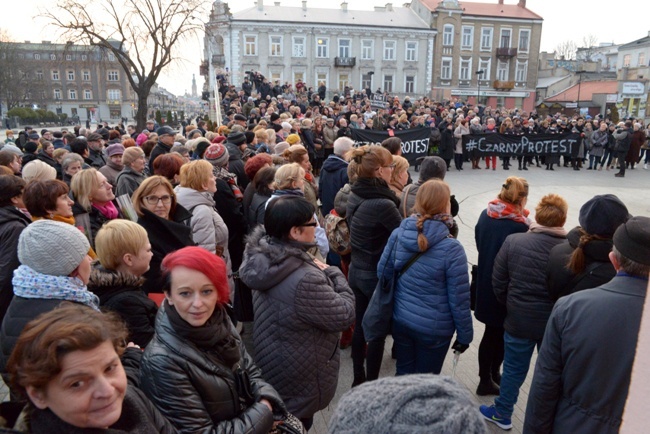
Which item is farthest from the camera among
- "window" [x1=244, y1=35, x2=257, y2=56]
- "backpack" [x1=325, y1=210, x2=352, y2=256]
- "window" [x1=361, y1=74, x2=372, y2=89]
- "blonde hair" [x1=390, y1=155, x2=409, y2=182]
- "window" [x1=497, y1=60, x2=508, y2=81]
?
"window" [x1=497, y1=60, x2=508, y2=81]

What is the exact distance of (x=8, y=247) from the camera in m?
3.47

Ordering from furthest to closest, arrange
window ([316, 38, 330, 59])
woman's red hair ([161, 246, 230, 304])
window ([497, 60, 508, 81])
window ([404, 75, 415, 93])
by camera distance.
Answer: window ([497, 60, 508, 81]), window ([404, 75, 415, 93]), window ([316, 38, 330, 59]), woman's red hair ([161, 246, 230, 304])

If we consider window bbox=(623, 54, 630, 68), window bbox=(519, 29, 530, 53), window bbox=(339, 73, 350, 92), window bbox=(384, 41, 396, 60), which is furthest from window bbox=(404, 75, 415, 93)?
window bbox=(623, 54, 630, 68)

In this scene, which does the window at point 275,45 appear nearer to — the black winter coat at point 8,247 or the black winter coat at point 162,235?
the black winter coat at point 8,247

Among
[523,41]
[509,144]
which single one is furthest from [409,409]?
[523,41]

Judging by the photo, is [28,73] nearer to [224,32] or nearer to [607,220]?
[224,32]

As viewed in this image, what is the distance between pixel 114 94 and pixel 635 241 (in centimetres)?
10408

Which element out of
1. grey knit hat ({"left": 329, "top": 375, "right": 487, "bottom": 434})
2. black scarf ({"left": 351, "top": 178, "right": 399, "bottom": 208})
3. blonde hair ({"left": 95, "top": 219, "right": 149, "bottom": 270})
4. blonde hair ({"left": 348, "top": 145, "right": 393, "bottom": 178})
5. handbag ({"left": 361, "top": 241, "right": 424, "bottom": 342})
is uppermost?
blonde hair ({"left": 348, "top": 145, "right": 393, "bottom": 178})

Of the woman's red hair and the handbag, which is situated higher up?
the woman's red hair

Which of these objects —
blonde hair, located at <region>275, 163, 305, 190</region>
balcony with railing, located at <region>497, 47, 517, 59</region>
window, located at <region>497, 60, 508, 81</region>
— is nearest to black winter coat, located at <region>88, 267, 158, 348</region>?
blonde hair, located at <region>275, 163, 305, 190</region>

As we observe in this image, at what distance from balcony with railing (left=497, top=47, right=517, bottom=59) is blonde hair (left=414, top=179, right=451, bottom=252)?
59550 millimetres

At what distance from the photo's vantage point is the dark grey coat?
6.78 feet

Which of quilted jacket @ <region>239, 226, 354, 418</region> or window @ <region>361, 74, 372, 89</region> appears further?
window @ <region>361, 74, 372, 89</region>

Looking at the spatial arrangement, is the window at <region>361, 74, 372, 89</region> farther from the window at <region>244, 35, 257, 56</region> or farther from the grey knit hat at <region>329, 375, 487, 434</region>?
the grey knit hat at <region>329, 375, 487, 434</region>
